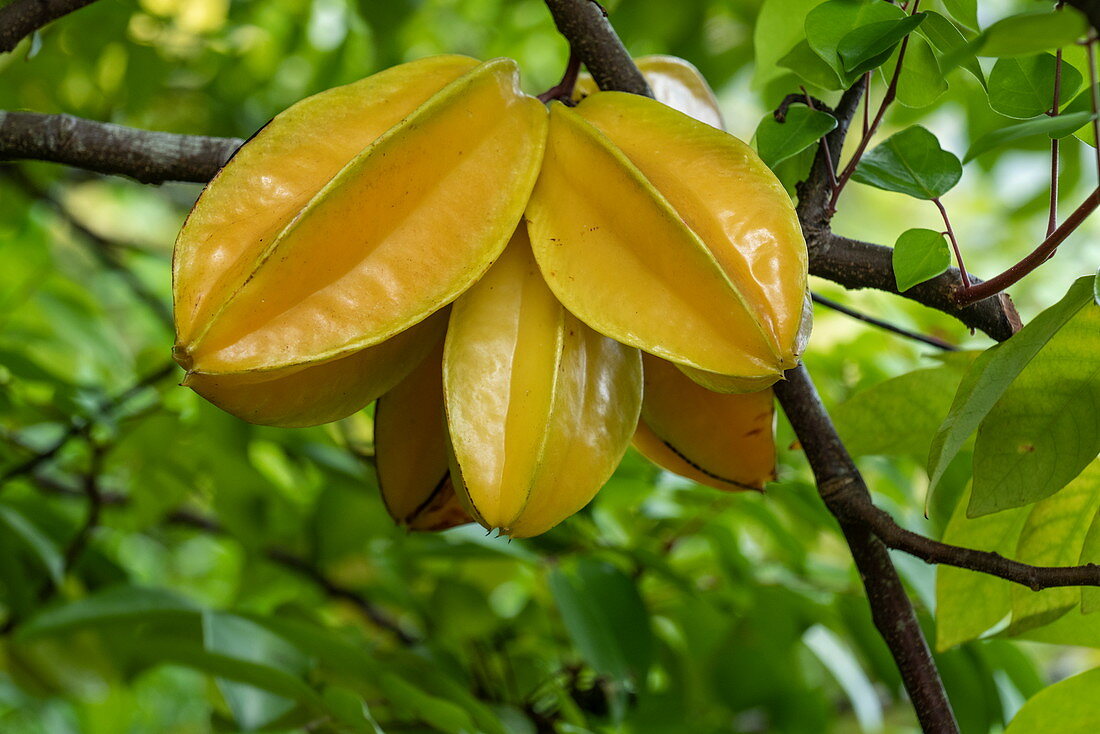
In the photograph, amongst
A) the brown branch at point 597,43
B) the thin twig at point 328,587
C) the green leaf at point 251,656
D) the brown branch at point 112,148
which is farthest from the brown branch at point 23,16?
the thin twig at point 328,587

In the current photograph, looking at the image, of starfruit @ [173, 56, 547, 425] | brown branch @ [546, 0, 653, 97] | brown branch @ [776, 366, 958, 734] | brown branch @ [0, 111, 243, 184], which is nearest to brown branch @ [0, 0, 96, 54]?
brown branch @ [0, 111, 243, 184]

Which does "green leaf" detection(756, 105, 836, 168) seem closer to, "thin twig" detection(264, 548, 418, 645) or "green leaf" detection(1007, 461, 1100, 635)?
"green leaf" detection(1007, 461, 1100, 635)

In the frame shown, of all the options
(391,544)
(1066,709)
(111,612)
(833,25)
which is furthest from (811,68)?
(391,544)

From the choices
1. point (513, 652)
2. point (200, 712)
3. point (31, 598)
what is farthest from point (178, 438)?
point (200, 712)

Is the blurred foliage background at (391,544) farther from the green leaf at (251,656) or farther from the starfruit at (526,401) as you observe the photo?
the starfruit at (526,401)

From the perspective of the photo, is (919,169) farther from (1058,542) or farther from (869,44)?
(1058,542)

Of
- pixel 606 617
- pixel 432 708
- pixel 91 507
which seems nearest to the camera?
pixel 432 708
